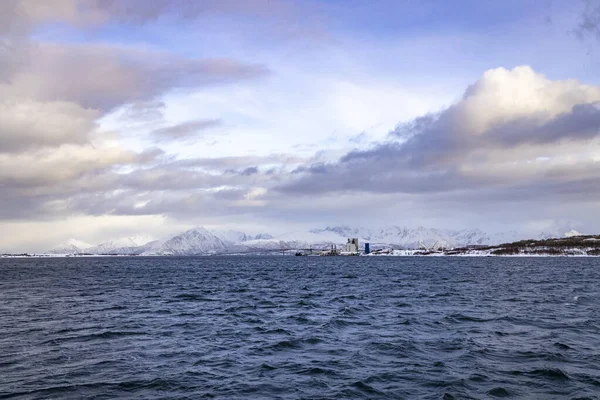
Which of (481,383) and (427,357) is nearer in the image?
(481,383)

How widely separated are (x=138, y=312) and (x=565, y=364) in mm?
42844

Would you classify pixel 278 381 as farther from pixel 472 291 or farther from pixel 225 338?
pixel 472 291

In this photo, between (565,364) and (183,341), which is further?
(183,341)

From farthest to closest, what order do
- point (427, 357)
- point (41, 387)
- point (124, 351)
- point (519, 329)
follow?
point (519, 329), point (124, 351), point (427, 357), point (41, 387)

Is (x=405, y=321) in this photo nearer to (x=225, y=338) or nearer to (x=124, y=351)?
(x=225, y=338)

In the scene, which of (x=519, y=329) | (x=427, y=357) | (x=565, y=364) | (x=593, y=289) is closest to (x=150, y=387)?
(x=427, y=357)

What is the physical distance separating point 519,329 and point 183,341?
1106 inches

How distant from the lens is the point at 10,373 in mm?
26766

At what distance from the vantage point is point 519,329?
130 feet

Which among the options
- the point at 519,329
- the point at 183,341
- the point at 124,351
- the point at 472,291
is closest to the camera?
the point at 124,351

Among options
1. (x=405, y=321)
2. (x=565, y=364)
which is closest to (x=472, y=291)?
(x=405, y=321)

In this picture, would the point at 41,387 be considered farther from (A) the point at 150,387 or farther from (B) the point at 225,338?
(B) the point at 225,338

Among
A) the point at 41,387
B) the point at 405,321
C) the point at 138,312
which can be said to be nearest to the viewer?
the point at 41,387

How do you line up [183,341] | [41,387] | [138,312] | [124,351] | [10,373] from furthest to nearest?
1. [138,312]
2. [183,341]
3. [124,351]
4. [10,373]
5. [41,387]
